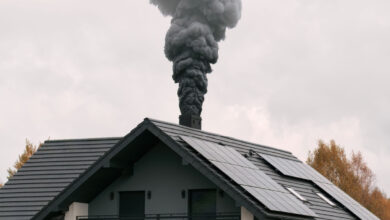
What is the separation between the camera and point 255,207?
23594 millimetres

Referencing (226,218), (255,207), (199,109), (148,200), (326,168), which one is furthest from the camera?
(326,168)

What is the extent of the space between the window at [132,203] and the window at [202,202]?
1.63 meters

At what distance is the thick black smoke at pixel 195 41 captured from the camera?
3809 centimetres

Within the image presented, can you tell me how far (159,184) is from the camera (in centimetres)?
2705

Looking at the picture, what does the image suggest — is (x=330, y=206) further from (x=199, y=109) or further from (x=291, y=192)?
(x=199, y=109)

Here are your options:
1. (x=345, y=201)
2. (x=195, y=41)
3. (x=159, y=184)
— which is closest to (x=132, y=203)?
(x=159, y=184)

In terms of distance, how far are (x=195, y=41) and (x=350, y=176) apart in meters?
20.6

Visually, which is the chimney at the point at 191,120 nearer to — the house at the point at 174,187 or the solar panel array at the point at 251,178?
the house at the point at 174,187

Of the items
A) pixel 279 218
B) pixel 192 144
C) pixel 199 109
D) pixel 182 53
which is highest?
pixel 182 53

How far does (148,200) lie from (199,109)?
36.5 ft

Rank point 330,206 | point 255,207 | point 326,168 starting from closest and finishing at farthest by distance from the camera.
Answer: point 255,207 < point 330,206 < point 326,168

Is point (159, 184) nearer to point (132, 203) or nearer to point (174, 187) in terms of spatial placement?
point (174, 187)

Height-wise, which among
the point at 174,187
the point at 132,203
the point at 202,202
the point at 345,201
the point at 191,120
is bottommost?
the point at 202,202

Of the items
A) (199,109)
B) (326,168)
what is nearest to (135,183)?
(199,109)
